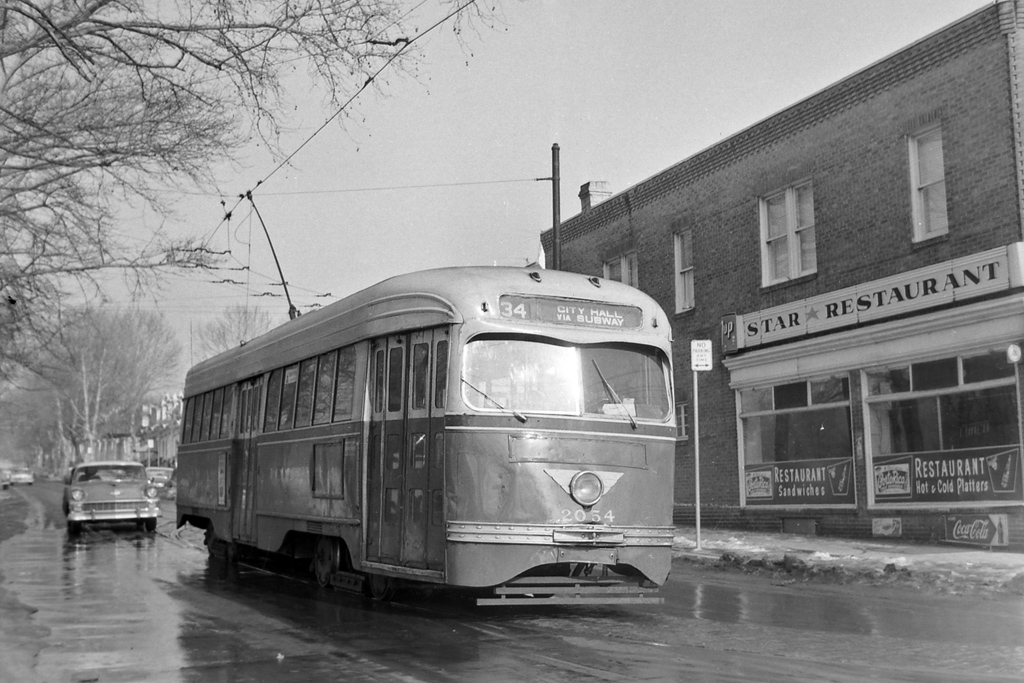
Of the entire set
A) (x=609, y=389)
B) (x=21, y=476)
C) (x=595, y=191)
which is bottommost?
(x=609, y=389)

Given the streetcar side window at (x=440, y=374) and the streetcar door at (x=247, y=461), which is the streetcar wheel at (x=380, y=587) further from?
the streetcar door at (x=247, y=461)

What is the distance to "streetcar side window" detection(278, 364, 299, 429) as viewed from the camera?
12984mm

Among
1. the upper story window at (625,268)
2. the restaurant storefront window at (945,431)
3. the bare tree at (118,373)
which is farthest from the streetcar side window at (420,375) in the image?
the bare tree at (118,373)

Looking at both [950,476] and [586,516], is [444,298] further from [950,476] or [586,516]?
[950,476]

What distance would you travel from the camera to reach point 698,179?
2244 centimetres

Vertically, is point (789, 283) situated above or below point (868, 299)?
above

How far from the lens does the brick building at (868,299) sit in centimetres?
1519

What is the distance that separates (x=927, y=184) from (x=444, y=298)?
10218 millimetres

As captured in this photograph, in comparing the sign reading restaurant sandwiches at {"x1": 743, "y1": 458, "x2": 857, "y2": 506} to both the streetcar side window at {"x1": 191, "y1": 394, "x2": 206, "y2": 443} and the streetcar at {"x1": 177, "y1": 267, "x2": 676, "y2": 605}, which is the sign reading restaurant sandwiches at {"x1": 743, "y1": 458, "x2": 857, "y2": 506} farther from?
the streetcar side window at {"x1": 191, "y1": 394, "x2": 206, "y2": 443}

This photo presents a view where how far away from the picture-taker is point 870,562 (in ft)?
44.9

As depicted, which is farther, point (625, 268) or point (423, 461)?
point (625, 268)

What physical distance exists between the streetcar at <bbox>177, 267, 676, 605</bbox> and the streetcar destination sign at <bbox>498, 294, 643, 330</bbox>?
0.01 m

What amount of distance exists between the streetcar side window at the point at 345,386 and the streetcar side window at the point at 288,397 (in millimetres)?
1668

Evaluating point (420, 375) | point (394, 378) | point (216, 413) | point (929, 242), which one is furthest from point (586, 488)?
point (929, 242)
